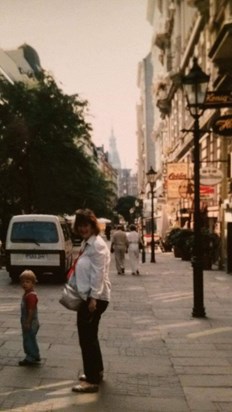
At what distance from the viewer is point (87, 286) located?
5.47m

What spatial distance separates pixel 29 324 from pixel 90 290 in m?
1.33

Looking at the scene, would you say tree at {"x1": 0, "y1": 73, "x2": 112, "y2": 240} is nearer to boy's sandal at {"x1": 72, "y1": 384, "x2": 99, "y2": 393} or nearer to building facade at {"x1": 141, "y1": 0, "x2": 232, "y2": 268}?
building facade at {"x1": 141, "y1": 0, "x2": 232, "y2": 268}

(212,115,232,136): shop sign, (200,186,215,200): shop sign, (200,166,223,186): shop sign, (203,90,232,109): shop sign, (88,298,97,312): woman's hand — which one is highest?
(203,90,232,109): shop sign

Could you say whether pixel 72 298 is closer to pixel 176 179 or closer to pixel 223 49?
pixel 223 49

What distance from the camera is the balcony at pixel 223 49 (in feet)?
53.9

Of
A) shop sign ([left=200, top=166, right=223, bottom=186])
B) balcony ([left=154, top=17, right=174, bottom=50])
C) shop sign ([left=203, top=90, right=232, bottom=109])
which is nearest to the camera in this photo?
shop sign ([left=203, top=90, right=232, bottom=109])

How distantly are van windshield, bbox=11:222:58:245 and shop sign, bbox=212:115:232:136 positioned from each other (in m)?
5.48

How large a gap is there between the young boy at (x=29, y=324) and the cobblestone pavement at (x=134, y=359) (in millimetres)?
153

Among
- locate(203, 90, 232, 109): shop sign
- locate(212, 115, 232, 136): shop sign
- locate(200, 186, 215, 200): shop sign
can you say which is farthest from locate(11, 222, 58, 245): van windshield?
locate(200, 186, 215, 200): shop sign

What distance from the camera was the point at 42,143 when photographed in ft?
91.5

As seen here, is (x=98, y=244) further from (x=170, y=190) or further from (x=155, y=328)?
(x=170, y=190)

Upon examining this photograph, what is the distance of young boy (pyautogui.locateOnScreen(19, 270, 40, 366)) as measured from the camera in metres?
6.39

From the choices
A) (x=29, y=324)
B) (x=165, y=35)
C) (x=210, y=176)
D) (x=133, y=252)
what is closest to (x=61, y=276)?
(x=133, y=252)

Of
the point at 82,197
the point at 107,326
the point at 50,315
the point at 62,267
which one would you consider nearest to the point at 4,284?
the point at 62,267
